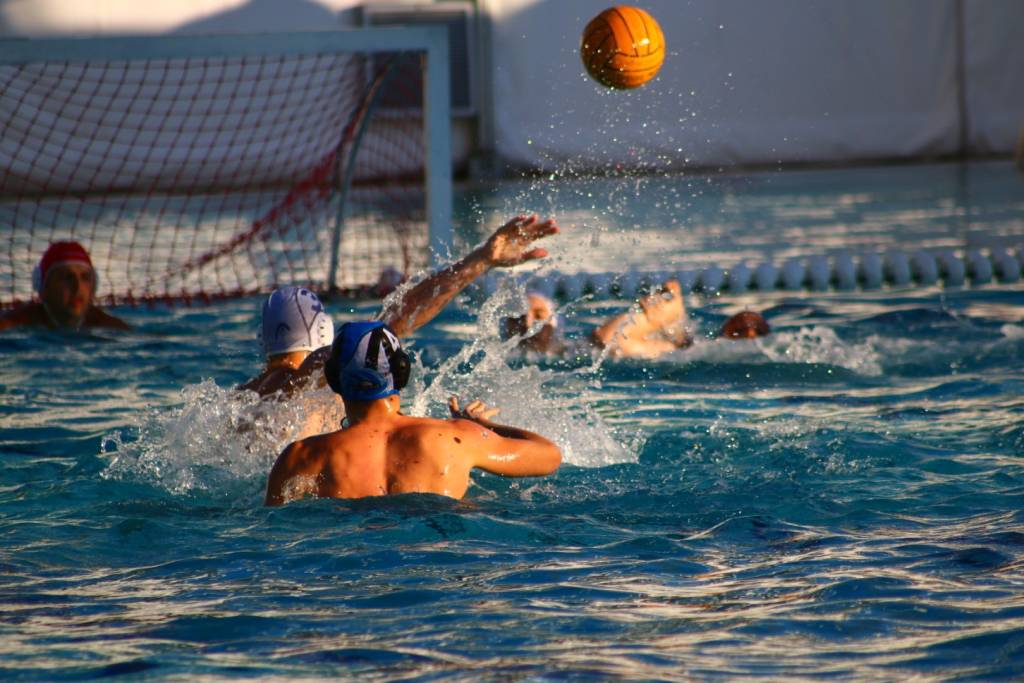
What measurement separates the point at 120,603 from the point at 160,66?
12.4 meters

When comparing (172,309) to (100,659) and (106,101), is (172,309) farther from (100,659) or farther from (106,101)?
(106,101)

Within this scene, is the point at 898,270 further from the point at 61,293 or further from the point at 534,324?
the point at 61,293

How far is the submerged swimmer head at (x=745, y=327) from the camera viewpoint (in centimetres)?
643

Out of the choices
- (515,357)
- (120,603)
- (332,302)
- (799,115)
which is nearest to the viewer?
(120,603)

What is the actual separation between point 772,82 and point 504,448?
44.7 feet

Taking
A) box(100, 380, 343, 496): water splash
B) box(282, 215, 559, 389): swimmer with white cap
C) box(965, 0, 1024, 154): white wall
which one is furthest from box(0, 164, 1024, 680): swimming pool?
box(965, 0, 1024, 154): white wall

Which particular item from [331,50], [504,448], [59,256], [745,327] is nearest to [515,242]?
[504,448]

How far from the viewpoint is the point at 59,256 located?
671 centimetres

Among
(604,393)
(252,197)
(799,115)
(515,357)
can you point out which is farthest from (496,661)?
(799,115)

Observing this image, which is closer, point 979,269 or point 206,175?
point 979,269

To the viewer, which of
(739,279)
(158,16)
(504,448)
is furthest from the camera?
(158,16)

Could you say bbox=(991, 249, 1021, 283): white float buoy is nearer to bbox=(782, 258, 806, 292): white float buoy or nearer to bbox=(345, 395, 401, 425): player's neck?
bbox=(782, 258, 806, 292): white float buoy

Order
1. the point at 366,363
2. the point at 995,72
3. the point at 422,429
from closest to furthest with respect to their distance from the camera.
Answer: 1. the point at 366,363
2. the point at 422,429
3. the point at 995,72

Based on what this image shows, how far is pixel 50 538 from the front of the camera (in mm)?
3641
